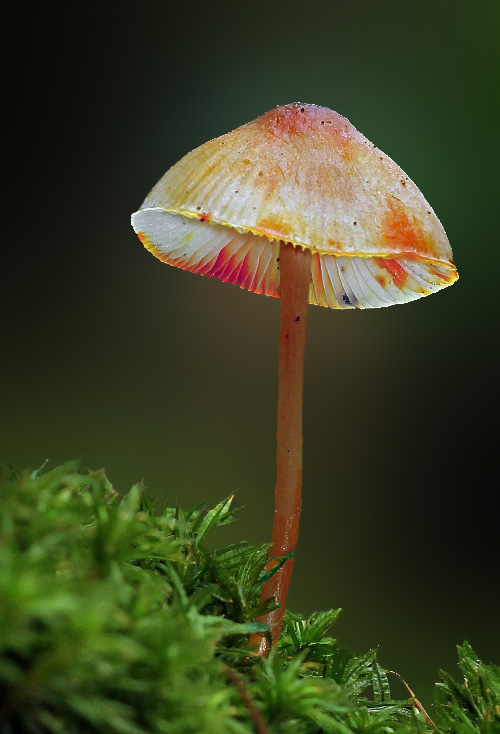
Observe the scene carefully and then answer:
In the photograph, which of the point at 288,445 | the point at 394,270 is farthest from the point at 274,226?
the point at 394,270

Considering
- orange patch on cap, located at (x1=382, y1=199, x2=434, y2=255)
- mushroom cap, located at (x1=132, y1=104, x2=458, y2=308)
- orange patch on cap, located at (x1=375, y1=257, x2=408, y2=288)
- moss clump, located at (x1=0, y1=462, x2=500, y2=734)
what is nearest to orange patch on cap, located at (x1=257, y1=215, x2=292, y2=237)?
mushroom cap, located at (x1=132, y1=104, x2=458, y2=308)

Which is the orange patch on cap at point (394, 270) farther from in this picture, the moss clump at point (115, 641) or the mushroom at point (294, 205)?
the moss clump at point (115, 641)

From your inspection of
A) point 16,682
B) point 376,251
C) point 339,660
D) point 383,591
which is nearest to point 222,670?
point 16,682

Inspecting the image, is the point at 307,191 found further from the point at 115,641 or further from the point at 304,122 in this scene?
the point at 115,641

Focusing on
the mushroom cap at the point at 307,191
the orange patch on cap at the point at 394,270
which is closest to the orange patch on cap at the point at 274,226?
the mushroom cap at the point at 307,191

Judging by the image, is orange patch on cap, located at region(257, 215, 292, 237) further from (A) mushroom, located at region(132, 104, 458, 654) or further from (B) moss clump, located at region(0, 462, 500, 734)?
(B) moss clump, located at region(0, 462, 500, 734)

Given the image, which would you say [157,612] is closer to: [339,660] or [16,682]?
[16,682]
